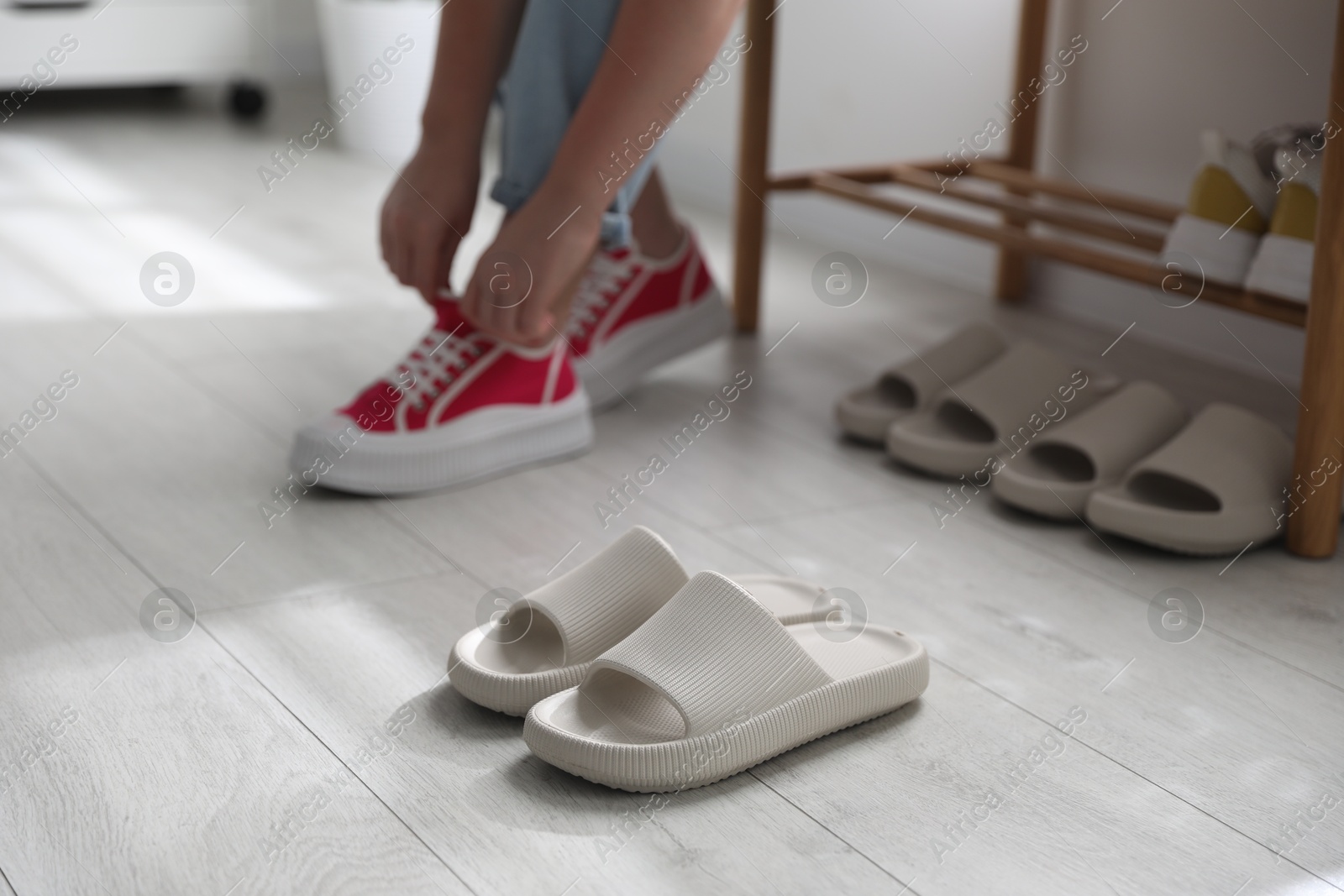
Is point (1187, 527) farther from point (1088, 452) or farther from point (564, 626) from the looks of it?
point (564, 626)

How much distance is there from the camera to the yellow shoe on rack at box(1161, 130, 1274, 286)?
1.12 metres

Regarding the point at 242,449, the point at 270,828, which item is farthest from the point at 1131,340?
the point at 270,828

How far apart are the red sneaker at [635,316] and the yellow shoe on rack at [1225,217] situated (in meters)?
0.44

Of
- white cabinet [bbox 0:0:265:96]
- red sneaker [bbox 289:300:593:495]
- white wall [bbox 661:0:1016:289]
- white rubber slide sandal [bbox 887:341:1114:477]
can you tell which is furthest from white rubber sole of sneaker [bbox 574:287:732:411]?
white cabinet [bbox 0:0:265:96]

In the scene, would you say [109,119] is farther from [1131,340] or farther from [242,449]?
[1131,340]

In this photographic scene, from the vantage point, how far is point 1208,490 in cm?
100

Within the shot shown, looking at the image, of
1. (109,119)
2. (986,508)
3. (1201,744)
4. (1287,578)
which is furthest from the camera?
(109,119)

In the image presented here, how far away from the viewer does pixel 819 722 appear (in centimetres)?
73

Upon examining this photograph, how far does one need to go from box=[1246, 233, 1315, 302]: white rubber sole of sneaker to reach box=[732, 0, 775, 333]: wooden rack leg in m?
0.60

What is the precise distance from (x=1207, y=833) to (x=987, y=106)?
125cm

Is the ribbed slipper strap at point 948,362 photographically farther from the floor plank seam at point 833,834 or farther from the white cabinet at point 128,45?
the white cabinet at point 128,45

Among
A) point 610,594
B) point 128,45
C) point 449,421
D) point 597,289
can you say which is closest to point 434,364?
point 449,421

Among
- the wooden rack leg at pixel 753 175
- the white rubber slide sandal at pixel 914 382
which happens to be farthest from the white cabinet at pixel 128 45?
the white rubber slide sandal at pixel 914 382

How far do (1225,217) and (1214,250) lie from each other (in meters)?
0.03
